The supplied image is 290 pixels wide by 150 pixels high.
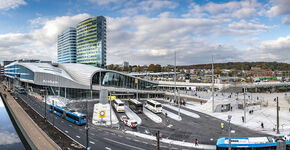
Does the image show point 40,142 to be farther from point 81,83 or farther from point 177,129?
point 81,83

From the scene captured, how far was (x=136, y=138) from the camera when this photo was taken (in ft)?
97.5

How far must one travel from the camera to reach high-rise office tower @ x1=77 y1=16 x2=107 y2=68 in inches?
6053

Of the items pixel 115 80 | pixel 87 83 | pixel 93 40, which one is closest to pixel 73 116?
pixel 87 83

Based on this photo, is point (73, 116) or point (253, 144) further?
point (73, 116)

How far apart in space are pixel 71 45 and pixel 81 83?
405 feet

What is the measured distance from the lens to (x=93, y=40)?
6142 inches

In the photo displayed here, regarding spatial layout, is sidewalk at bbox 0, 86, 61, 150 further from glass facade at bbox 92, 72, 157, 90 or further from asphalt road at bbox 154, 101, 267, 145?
glass facade at bbox 92, 72, 157, 90

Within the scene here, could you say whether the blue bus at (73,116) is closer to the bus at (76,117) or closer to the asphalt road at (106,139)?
the bus at (76,117)

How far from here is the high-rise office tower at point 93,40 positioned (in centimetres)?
15375

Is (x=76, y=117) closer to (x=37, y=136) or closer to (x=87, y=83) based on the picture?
(x=37, y=136)

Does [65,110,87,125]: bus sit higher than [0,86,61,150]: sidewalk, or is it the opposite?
[65,110,87,125]: bus

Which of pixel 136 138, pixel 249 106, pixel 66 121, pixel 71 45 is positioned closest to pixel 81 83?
pixel 66 121

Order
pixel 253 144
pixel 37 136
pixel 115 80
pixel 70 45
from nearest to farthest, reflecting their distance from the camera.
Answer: pixel 253 144 → pixel 37 136 → pixel 115 80 → pixel 70 45

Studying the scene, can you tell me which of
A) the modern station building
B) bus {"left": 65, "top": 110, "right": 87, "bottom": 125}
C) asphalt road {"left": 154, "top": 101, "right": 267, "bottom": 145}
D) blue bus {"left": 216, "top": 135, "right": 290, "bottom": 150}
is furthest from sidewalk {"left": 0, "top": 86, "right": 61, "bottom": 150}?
the modern station building
